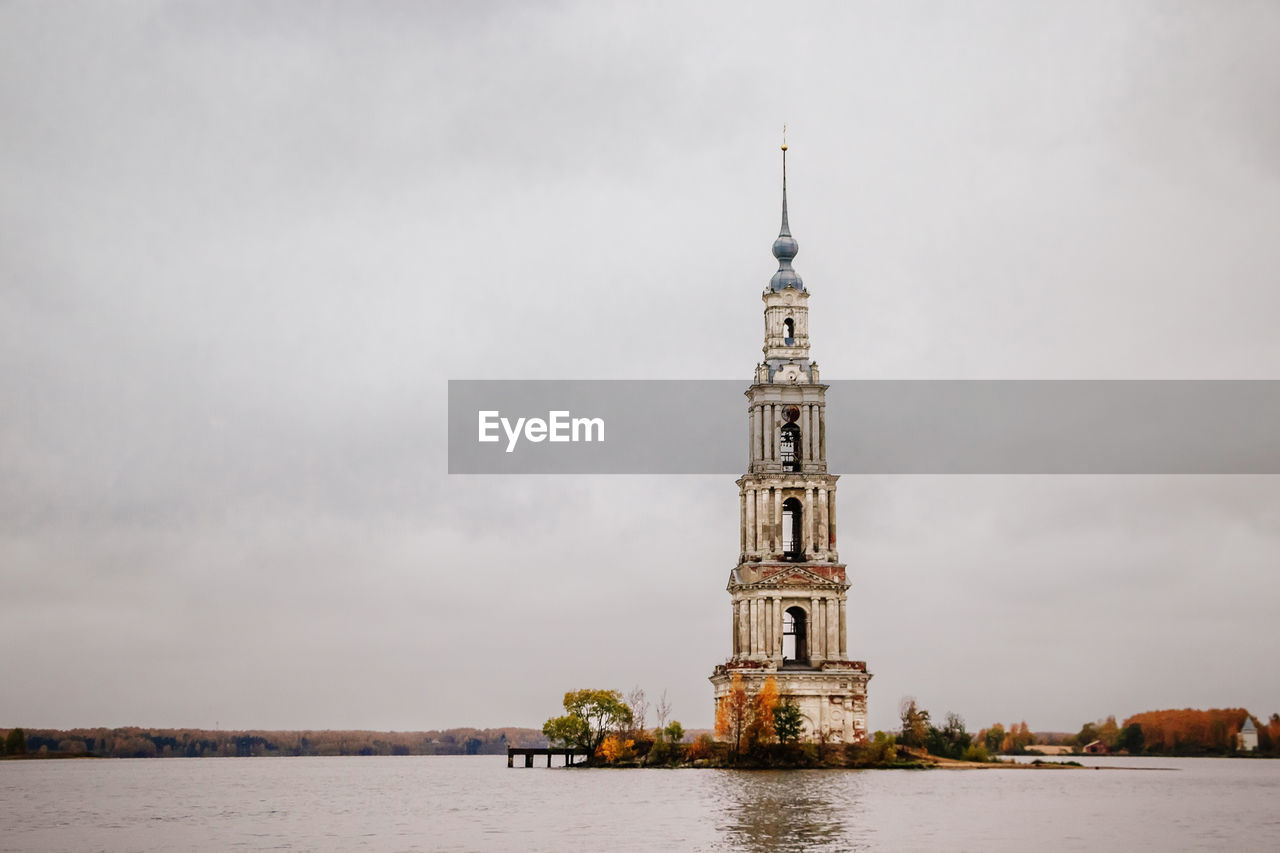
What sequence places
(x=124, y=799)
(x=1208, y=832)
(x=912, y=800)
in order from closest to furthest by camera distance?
(x=1208, y=832) → (x=912, y=800) → (x=124, y=799)

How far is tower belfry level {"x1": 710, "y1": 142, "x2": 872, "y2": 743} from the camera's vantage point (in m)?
115

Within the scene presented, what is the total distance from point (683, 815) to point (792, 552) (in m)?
60.0

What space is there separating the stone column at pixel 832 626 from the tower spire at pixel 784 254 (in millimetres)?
26885

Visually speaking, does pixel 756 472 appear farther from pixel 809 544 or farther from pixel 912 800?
pixel 912 800

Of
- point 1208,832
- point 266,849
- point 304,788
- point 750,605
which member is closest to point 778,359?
point 750,605

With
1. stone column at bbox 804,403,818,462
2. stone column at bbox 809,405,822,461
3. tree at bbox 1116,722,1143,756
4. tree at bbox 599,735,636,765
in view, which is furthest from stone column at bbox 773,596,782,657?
tree at bbox 1116,722,1143,756

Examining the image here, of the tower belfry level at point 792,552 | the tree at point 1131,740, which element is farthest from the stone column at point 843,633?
the tree at point 1131,740

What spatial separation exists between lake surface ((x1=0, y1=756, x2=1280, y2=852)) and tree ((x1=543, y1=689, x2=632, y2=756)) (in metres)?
10.7

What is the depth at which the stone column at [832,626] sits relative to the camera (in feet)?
383

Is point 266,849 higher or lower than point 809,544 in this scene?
lower

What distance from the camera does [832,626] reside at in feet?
384

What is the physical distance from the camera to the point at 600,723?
402 feet

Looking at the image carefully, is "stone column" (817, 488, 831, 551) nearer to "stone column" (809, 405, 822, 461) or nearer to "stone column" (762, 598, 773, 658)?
"stone column" (809, 405, 822, 461)

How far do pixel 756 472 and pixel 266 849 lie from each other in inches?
2873
